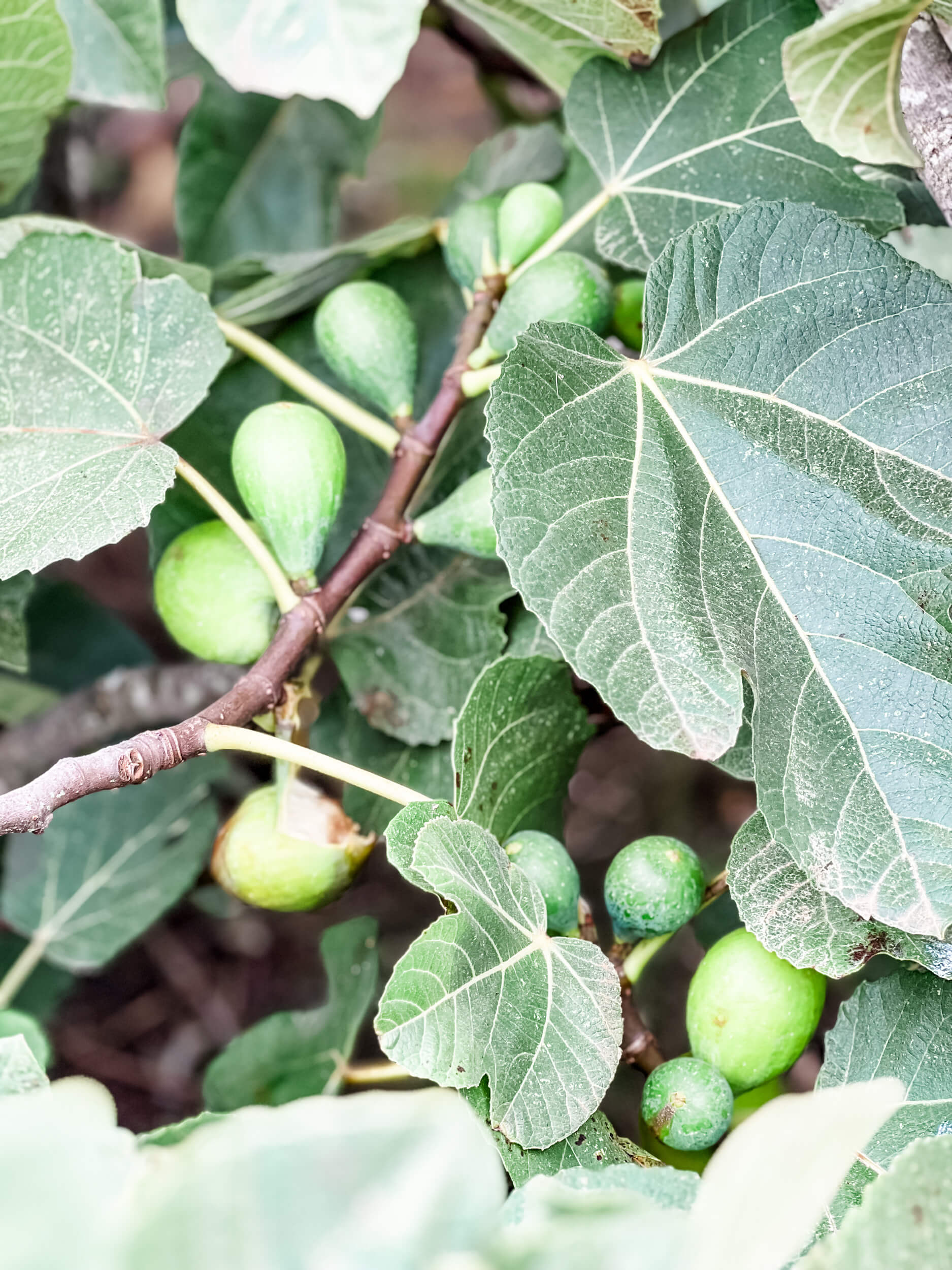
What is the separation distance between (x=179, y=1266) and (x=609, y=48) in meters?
0.90

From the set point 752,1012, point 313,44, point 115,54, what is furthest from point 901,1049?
point 115,54

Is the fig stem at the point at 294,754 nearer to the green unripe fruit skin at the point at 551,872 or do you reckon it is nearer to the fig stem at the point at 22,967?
the green unripe fruit skin at the point at 551,872

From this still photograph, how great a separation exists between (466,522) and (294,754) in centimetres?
23

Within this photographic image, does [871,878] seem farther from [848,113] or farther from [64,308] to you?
[64,308]

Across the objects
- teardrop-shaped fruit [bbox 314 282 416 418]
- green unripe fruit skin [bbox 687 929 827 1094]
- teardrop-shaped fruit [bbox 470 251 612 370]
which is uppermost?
teardrop-shaped fruit [bbox 470 251 612 370]

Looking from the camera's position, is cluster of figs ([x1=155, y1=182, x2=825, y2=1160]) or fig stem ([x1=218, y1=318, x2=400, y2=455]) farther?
fig stem ([x1=218, y1=318, x2=400, y2=455])

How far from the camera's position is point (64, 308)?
77 cm

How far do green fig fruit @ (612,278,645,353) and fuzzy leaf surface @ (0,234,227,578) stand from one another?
366 mm

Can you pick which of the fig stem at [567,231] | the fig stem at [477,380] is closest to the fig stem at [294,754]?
the fig stem at [477,380]

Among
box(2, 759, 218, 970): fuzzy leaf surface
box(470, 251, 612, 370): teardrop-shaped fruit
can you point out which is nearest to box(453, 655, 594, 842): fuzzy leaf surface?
box(470, 251, 612, 370): teardrop-shaped fruit

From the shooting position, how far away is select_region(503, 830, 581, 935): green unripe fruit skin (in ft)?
2.27

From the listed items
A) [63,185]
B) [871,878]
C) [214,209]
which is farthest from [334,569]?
[63,185]

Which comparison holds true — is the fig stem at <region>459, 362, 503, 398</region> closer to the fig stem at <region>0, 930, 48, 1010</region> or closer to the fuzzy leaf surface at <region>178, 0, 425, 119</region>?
the fuzzy leaf surface at <region>178, 0, 425, 119</region>

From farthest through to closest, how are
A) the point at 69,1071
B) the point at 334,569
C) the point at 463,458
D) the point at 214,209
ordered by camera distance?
the point at 69,1071, the point at 214,209, the point at 463,458, the point at 334,569
